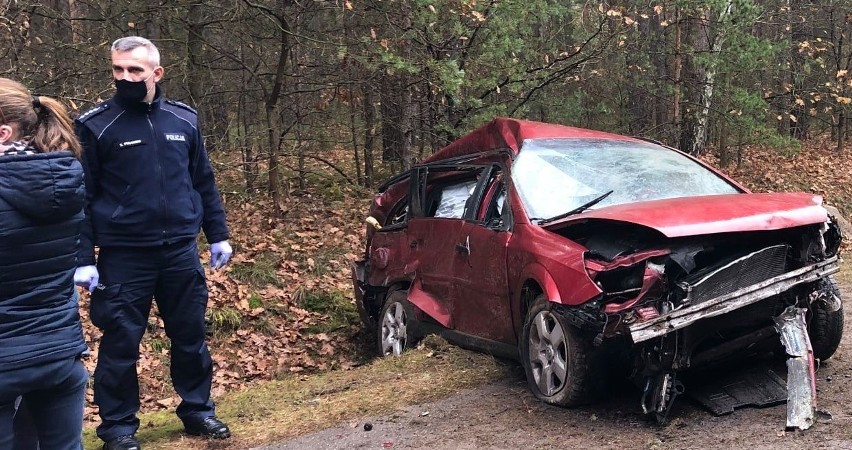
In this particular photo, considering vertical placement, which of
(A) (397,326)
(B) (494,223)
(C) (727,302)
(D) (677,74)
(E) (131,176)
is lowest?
(A) (397,326)

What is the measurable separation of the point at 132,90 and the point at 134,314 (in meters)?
1.27

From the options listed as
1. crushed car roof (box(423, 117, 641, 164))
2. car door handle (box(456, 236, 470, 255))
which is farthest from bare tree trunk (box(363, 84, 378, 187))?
car door handle (box(456, 236, 470, 255))

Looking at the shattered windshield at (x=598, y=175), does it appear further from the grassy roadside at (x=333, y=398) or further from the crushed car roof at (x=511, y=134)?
the grassy roadside at (x=333, y=398)

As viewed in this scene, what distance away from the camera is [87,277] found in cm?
371

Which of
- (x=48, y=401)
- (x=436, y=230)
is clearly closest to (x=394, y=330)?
(x=436, y=230)

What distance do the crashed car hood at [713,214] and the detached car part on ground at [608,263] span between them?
11 millimetres

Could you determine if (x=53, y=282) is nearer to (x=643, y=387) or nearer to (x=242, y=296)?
(x=643, y=387)

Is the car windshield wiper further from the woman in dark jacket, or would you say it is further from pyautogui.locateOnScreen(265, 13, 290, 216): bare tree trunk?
pyautogui.locateOnScreen(265, 13, 290, 216): bare tree trunk

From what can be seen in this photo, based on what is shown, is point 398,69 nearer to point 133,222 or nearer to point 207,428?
point 133,222

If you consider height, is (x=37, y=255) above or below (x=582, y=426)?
above

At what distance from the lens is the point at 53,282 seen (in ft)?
8.77

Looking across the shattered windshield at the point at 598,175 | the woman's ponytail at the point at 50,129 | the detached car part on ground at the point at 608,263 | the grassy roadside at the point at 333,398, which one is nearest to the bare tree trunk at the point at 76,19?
the grassy roadside at the point at 333,398

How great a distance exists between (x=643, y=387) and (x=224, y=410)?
3.13 meters

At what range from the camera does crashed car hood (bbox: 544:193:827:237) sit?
3660 mm
